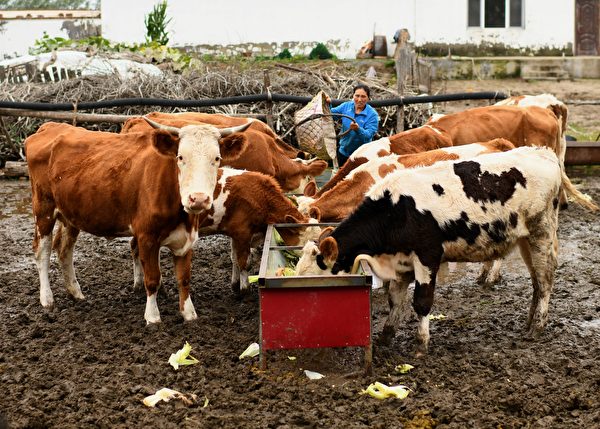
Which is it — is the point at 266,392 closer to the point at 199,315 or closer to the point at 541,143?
the point at 199,315

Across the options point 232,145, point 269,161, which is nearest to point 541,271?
point 232,145

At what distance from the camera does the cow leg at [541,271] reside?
744cm

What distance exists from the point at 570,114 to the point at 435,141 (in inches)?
490

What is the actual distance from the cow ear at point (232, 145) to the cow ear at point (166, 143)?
398mm

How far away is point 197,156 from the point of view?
7.26 meters

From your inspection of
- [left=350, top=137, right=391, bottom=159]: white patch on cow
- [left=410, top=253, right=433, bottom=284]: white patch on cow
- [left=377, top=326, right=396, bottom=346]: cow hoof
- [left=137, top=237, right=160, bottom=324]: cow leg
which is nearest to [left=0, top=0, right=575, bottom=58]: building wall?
[left=350, top=137, right=391, bottom=159]: white patch on cow

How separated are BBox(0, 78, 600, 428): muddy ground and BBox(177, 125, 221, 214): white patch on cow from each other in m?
1.20

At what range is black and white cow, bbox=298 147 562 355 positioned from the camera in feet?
22.8

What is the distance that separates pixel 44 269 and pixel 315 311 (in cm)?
335

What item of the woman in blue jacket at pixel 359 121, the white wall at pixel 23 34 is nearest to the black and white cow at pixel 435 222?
the woman in blue jacket at pixel 359 121

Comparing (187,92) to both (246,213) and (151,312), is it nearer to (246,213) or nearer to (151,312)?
(246,213)

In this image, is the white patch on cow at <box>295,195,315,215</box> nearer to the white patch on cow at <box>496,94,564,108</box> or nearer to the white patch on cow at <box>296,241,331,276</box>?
the white patch on cow at <box>296,241,331,276</box>

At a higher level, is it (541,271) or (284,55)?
(284,55)

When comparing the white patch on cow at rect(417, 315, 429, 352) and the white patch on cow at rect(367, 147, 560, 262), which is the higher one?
the white patch on cow at rect(367, 147, 560, 262)
